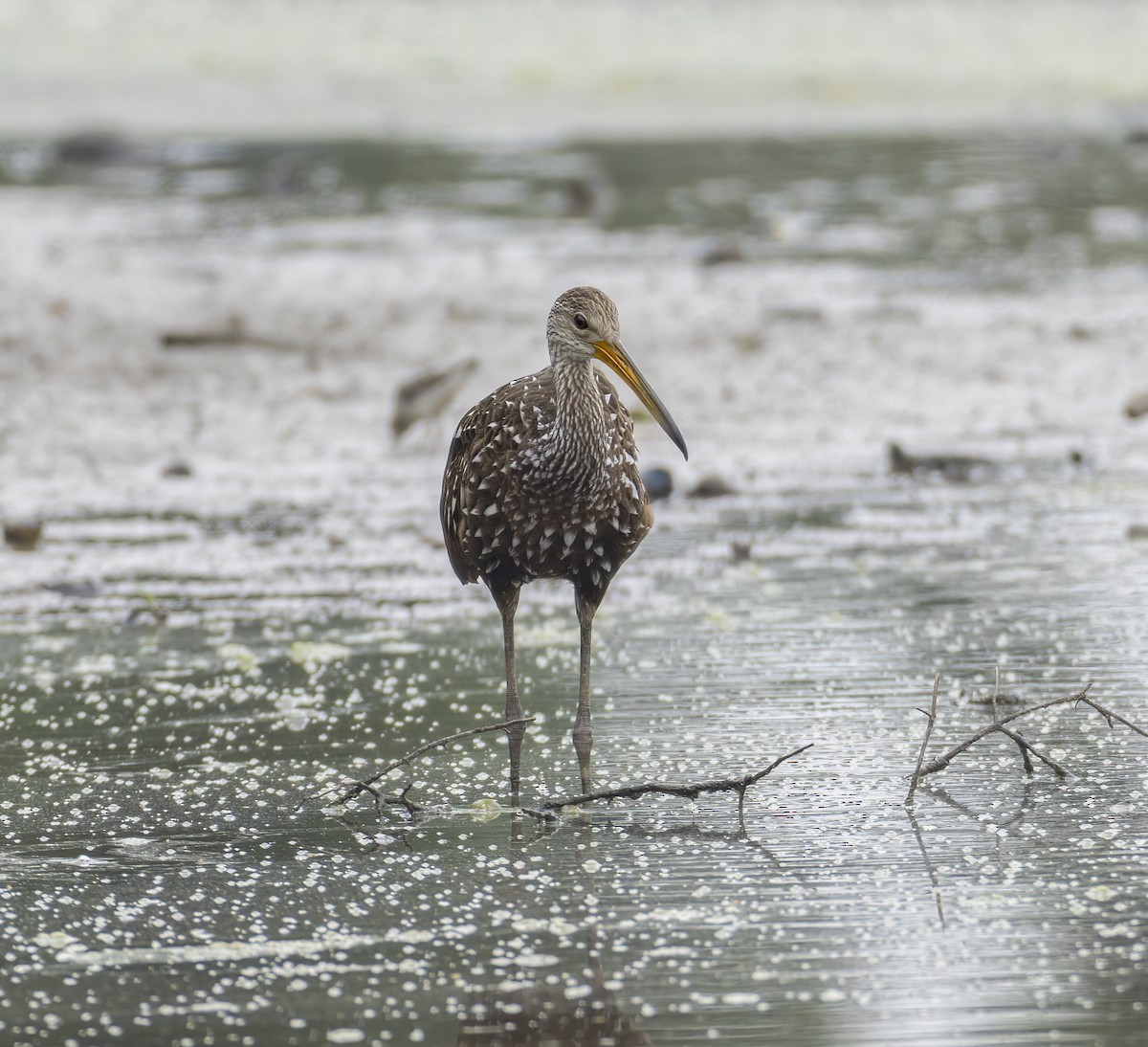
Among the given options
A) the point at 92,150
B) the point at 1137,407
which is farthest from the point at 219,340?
the point at 92,150

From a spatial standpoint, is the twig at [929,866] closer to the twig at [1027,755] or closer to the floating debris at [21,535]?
the twig at [1027,755]

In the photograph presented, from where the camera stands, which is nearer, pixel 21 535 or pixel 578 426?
pixel 578 426

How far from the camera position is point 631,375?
5.64 m

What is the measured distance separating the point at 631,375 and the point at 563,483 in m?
0.43

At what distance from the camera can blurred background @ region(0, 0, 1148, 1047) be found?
→ 4277mm

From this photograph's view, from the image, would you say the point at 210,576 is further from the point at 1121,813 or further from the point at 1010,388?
the point at 1010,388

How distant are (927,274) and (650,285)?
2.32 m

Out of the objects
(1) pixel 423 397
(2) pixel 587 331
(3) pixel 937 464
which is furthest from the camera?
(1) pixel 423 397

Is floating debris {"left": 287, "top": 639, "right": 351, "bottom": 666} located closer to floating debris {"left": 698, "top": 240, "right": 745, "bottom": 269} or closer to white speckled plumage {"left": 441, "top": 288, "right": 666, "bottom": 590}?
white speckled plumage {"left": 441, "top": 288, "right": 666, "bottom": 590}

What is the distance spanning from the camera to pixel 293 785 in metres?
5.48

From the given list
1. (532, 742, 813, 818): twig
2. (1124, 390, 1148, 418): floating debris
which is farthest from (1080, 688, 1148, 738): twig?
(1124, 390, 1148, 418): floating debris

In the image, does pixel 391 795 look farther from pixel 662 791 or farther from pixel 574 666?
pixel 574 666

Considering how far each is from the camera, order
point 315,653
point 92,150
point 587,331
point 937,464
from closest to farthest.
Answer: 1. point 587,331
2. point 315,653
3. point 937,464
4. point 92,150

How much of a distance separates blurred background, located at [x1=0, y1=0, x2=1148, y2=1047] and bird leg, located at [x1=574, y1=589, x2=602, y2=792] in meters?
0.09
